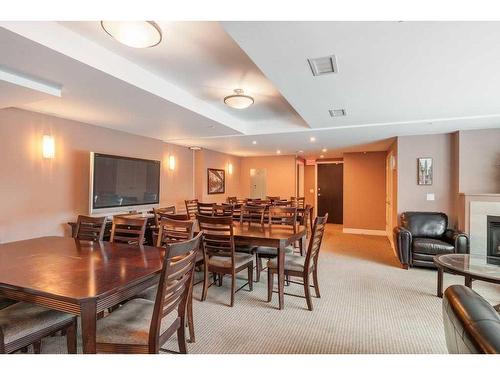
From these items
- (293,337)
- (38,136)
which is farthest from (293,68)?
(38,136)

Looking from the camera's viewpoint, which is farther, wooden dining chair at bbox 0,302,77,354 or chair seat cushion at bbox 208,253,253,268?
chair seat cushion at bbox 208,253,253,268

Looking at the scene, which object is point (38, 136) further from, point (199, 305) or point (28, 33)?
point (199, 305)

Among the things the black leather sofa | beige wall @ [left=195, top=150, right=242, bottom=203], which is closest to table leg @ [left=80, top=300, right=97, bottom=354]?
the black leather sofa

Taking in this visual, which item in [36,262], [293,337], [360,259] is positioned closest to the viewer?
[36,262]

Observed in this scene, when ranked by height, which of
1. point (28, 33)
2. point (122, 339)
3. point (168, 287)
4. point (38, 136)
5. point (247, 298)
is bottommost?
point (247, 298)

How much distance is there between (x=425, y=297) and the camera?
326 centimetres

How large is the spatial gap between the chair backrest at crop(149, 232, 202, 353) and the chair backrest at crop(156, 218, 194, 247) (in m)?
0.73

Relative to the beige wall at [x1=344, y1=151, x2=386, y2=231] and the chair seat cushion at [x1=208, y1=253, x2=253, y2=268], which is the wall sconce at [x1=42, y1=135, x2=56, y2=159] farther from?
the beige wall at [x1=344, y1=151, x2=386, y2=231]

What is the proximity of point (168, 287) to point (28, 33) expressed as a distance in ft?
6.29

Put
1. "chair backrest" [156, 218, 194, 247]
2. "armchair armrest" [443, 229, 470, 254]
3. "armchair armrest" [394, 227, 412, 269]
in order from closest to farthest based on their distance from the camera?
"chair backrest" [156, 218, 194, 247] → "armchair armrest" [443, 229, 470, 254] → "armchair armrest" [394, 227, 412, 269]

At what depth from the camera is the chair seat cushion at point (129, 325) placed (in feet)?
5.06

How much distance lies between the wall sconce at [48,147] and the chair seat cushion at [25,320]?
279 centimetres

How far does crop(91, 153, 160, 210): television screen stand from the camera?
168 inches

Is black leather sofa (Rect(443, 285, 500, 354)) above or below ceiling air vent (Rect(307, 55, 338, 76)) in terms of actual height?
below
